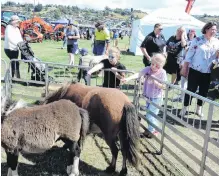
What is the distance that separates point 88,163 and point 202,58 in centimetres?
320

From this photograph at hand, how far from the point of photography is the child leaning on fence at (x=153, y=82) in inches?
209

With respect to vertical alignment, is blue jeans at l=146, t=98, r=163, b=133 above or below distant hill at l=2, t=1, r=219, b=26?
below

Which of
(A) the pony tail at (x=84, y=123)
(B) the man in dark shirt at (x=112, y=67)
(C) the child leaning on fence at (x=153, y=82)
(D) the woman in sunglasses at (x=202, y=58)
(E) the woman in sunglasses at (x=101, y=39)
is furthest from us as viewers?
Answer: (E) the woman in sunglasses at (x=101, y=39)

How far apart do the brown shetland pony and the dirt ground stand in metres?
0.26

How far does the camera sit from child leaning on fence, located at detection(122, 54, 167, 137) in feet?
17.4

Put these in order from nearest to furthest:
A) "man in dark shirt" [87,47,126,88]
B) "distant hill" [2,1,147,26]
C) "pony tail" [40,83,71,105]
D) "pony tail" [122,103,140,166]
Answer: "pony tail" [122,103,140,166]
"pony tail" [40,83,71,105]
"man in dark shirt" [87,47,126,88]
"distant hill" [2,1,147,26]

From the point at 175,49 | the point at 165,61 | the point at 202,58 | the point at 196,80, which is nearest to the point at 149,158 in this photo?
the point at 165,61

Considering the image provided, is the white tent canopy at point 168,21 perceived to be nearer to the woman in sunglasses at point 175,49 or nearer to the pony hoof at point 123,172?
the woman in sunglasses at point 175,49

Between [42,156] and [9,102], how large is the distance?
1.29 metres

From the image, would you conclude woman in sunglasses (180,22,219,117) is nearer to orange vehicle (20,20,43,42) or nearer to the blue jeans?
the blue jeans

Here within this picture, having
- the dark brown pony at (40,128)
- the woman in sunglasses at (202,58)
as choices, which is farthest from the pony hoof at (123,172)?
the woman in sunglasses at (202,58)

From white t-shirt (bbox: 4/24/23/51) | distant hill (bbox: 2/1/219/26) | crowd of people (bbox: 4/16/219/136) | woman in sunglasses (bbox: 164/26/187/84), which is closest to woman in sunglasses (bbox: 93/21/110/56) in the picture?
crowd of people (bbox: 4/16/219/136)

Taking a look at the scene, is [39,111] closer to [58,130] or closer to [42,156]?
[58,130]

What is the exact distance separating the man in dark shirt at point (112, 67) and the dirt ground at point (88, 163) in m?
1.35
